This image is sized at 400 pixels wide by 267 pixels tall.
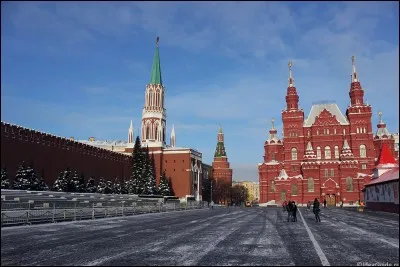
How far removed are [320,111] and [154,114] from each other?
146 feet

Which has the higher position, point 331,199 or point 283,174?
point 283,174

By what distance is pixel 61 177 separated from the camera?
55.9 m

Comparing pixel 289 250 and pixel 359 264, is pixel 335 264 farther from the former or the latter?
pixel 289 250

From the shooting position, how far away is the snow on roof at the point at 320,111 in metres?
85.0

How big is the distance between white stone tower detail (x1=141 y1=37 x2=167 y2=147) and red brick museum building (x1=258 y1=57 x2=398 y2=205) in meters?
31.0

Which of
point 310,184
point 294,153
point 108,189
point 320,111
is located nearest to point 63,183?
point 108,189

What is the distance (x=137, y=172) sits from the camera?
8069cm

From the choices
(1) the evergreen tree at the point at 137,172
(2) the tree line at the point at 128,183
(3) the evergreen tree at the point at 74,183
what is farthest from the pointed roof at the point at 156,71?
(3) the evergreen tree at the point at 74,183

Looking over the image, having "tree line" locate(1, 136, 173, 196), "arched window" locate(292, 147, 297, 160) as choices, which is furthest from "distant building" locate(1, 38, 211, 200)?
"arched window" locate(292, 147, 297, 160)

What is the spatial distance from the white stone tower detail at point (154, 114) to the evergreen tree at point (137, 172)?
16.7 metres

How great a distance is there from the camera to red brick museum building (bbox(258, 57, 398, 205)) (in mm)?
76125

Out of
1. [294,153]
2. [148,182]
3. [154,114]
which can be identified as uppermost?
[154,114]

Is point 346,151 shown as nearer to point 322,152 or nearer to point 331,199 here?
point 322,152

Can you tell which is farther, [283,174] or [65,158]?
[283,174]
